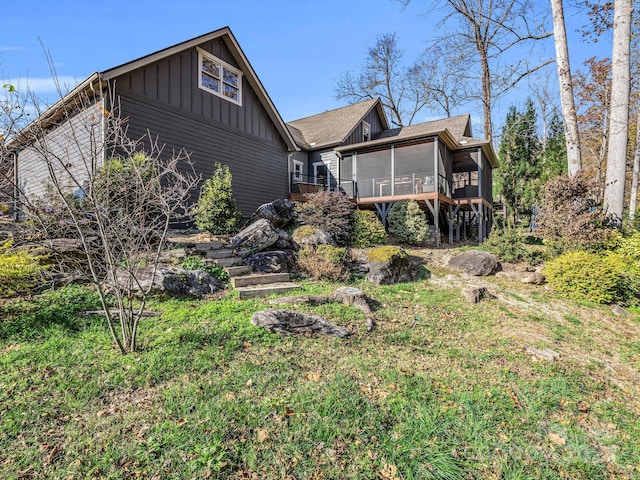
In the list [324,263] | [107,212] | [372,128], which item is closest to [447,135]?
[372,128]

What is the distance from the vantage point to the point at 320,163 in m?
17.6

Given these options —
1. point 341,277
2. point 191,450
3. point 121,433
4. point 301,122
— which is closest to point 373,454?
point 191,450

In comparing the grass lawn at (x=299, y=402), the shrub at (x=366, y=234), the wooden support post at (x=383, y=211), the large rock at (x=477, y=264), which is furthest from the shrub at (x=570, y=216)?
the wooden support post at (x=383, y=211)

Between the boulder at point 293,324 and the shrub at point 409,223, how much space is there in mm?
8135

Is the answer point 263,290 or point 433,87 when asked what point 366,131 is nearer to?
point 433,87

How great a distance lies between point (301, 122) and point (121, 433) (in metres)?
21.4

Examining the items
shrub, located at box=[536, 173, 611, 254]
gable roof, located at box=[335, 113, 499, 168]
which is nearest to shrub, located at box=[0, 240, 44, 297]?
shrub, located at box=[536, 173, 611, 254]

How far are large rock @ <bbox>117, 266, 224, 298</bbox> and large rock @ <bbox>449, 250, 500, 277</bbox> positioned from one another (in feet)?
21.3

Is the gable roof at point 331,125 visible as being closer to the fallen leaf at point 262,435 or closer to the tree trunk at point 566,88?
the tree trunk at point 566,88

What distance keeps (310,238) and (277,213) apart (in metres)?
2.14

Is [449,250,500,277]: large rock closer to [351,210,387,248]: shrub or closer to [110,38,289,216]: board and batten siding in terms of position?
[351,210,387,248]: shrub

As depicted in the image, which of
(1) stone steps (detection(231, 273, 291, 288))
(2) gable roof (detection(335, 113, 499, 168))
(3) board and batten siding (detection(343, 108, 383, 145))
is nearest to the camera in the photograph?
(1) stone steps (detection(231, 273, 291, 288))

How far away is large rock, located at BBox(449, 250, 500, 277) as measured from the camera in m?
8.45

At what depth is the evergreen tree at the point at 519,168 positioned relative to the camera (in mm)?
17811
